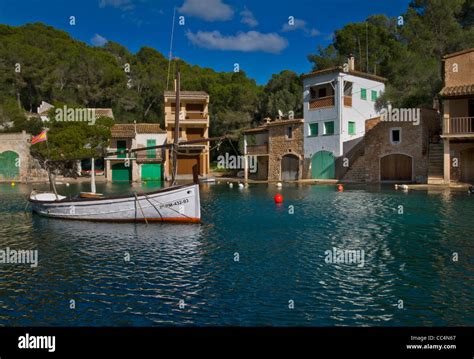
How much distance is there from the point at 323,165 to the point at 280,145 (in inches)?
238

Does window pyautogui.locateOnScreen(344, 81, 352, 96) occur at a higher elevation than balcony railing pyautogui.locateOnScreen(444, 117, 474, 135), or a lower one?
higher

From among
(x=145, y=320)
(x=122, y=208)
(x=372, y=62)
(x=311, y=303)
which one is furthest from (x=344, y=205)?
(x=372, y=62)

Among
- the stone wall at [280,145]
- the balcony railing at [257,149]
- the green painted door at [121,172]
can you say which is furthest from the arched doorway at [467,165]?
the green painted door at [121,172]

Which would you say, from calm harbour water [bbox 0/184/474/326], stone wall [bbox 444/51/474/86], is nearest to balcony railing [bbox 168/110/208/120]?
stone wall [bbox 444/51/474/86]

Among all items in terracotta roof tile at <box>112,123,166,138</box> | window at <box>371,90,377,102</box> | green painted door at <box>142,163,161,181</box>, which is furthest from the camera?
green painted door at <box>142,163,161,181</box>

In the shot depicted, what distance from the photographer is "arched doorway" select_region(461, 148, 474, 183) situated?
3781 centimetres

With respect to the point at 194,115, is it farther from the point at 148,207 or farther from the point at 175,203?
the point at 175,203

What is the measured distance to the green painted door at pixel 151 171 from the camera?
61.8m

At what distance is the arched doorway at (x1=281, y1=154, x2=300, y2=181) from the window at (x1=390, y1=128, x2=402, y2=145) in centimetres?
1136

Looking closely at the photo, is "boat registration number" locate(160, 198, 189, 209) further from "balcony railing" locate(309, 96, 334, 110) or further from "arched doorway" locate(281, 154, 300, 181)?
"arched doorway" locate(281, 154, 300, 181)

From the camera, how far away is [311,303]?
10453 mm

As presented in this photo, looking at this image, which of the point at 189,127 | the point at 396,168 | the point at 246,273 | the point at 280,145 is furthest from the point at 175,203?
the point at 189,127

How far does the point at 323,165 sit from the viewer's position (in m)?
48.5

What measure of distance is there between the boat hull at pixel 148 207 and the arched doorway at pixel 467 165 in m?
26.1
